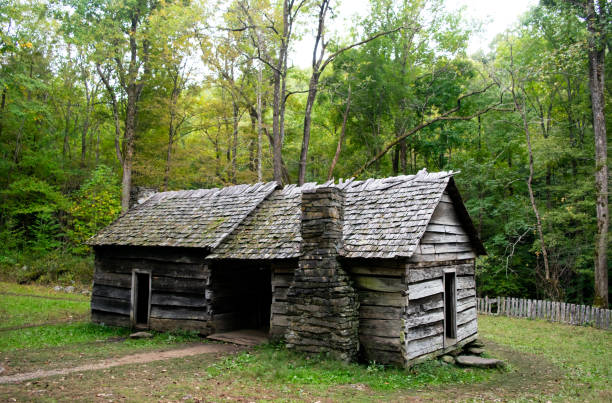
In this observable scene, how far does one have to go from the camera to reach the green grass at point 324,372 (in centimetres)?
842

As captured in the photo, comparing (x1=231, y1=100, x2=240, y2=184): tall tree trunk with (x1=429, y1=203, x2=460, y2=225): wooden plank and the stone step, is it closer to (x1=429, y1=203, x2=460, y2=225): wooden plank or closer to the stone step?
(x1=429, y1=203, x2=460, y2=225): wooden plank

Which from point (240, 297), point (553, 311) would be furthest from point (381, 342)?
point (553, 311)

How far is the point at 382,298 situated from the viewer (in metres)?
9.98

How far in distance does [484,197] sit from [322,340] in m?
21.4

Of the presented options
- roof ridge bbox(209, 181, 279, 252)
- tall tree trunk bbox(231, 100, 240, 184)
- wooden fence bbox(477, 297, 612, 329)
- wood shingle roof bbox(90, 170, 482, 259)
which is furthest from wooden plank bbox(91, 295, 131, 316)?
wooden fence bbox(477, 297, 612, 329)

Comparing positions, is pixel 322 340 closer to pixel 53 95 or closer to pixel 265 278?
pixel 265 278

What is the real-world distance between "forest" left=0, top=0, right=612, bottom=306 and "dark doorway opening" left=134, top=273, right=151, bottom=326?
8590 millimetres

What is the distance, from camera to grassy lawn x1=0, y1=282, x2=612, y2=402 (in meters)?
7.52

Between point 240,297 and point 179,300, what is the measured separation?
1.81m

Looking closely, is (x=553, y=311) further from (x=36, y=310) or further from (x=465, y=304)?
(x=36, y=310)

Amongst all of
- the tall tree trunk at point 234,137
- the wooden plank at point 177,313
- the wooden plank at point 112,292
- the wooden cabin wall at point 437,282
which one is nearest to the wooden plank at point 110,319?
the wooden plank at point 112,292

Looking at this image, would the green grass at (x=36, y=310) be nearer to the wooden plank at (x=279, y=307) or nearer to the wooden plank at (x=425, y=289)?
the wooden plank at (x=279, y=307)

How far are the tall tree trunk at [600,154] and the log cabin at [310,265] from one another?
31.8 ft

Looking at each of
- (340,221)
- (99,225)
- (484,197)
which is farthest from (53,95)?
(484,197)
